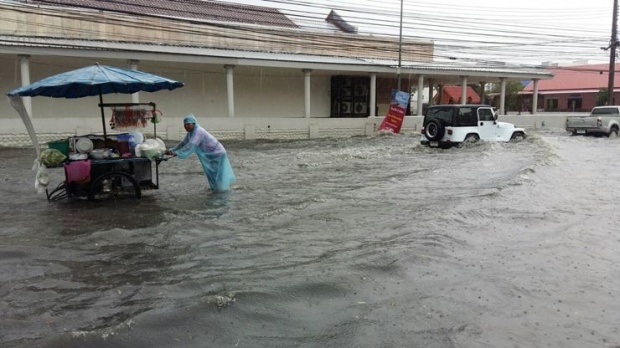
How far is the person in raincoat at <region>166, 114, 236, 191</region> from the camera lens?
9.28 metres

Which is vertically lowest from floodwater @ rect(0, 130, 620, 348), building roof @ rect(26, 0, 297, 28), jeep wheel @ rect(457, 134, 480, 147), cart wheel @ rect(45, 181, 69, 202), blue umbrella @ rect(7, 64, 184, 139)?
floodwater @ rect(0, 130, 620, 348)

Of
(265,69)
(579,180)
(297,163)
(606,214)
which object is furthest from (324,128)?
(606,214)

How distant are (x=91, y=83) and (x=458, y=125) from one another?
44.4 feet

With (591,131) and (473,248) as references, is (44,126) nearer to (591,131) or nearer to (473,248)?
(473,248)

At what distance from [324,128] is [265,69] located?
217 inches

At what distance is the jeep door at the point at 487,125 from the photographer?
738 inches

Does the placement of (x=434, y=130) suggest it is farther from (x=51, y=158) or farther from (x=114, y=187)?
(x=51, y=158)

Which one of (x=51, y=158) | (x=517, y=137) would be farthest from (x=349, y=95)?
(x=51, y=158)

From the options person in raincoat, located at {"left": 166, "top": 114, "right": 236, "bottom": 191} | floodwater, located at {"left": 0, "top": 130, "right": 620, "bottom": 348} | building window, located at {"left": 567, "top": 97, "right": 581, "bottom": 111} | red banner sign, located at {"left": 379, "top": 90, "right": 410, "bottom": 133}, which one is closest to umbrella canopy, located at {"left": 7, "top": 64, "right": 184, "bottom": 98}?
person in raincoat, located at {"left": 166, "top": 114, "right": 236, "bottom": 191}

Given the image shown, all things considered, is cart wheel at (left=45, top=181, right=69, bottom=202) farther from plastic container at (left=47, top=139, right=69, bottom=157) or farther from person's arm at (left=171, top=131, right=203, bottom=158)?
person's arm at (left=171, top=131, right=203, bottom=158)

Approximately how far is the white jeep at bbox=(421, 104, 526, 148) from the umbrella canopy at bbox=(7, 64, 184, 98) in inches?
473

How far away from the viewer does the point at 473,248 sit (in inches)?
256

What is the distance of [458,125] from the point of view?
18.4m

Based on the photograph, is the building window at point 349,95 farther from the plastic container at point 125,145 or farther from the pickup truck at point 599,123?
the plastic container at point 125,145
